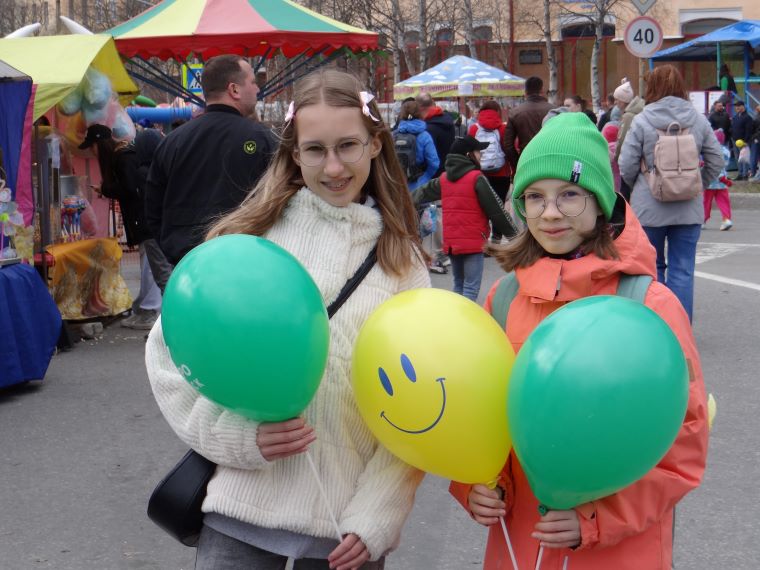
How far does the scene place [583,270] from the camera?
242 centimetres

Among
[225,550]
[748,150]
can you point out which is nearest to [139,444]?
[225,550]

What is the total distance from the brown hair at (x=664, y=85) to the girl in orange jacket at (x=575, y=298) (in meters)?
5.18

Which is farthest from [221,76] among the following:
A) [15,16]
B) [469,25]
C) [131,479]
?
[15,16]

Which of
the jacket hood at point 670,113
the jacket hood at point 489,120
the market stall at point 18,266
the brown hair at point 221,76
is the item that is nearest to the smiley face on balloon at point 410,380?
the brown hair at point 221,76

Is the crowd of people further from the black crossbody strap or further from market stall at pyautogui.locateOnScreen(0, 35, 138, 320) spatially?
market stall at pyautogui.locateOnScreen(0, 35, 138, 320)

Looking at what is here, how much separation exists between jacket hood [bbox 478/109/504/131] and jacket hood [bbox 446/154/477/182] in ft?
16.8

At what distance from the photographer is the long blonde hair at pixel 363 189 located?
2533 mm

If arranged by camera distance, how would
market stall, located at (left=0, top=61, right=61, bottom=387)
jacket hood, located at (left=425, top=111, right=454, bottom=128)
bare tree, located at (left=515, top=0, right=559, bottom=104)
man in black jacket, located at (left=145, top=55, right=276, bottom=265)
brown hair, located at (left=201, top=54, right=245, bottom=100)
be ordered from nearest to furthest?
man in black jacket, located at (left=145, top=55, right=276, bottom=265), brown hair, located at (left=201, top=54, right=245, bottom=100), market stall, located at (left=0, top=61, right=61, bottom=387), jacket hood, located at (left=425, top=111, right=454, bottom=128), bare tree, located at (left=515, top=0, right=559, bottom=104)

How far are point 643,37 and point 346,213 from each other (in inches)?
511

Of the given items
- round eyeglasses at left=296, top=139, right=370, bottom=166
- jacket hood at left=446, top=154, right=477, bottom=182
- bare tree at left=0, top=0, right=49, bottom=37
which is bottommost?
jacket hood at left=446, top=154, right=477, bottom=182

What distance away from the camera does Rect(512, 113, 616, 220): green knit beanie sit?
2471 mm

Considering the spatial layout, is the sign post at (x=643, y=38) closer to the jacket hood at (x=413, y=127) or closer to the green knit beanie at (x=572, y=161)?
the jacket hood at (x=413, y=127)

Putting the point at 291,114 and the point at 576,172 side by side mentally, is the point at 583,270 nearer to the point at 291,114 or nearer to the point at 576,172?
the point at 576,172

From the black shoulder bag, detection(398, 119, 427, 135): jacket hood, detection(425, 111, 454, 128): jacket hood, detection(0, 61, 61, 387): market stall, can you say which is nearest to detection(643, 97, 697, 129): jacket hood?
detection(0, 61, 61, 387): market stall
